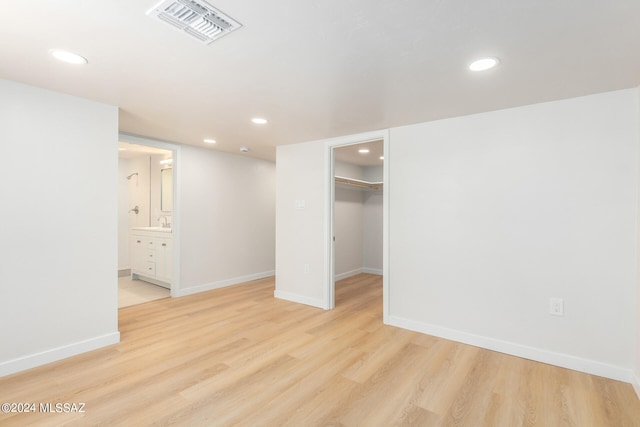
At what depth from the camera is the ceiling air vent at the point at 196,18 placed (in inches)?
53.4

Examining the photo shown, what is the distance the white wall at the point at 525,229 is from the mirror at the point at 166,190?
4275mm

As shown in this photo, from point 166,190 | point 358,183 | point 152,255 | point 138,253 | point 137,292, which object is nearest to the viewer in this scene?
point 137,292

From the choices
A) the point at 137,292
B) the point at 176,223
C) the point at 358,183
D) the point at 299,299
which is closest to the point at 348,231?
the point at 358,183

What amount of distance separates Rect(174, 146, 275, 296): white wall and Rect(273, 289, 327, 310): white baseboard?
116 cm

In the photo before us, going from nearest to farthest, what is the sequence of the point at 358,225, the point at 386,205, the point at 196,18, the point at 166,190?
1. the point at 196,18
2. the point at 386,205
3. the point at 166,190
4. the point at 358,225

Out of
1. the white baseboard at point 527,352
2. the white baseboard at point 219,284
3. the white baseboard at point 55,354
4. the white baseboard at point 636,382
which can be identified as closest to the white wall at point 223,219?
the white baseboard at point 219,284

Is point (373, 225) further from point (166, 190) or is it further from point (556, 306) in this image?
point (166, 190)

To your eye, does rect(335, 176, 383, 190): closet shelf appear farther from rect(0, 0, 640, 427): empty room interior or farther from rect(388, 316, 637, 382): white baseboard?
rect(388, 316, 637, 382): white baseboard

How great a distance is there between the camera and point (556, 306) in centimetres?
246

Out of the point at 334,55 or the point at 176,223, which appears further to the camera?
the point at 176,223

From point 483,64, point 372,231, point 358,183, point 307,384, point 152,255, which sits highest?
point 483,64

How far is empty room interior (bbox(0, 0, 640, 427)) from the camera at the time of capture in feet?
5.22

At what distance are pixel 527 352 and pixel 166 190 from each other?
5.82 metres

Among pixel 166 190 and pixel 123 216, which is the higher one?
pixel 166 190
